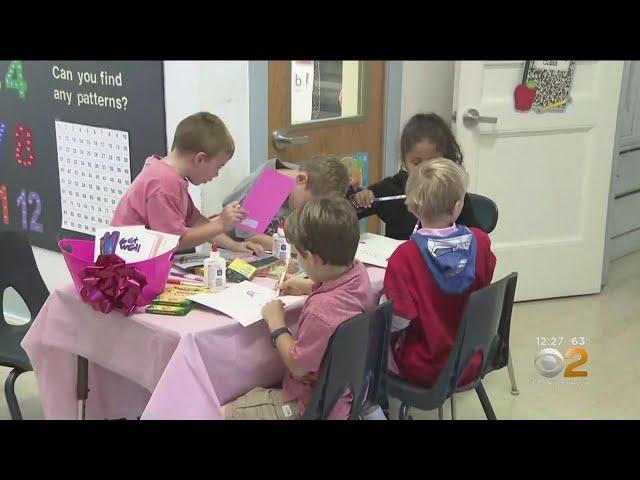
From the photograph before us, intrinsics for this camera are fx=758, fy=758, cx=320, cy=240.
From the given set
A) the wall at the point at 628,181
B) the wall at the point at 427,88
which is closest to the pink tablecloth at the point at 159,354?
the wall at the point at 427,88

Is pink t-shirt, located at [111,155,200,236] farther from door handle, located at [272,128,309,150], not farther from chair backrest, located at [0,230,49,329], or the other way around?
door handle, located at [272,128,309,150]

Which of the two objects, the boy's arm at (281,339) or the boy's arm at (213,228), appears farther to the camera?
the boy's arm at (213,228)

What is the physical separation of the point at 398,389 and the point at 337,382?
0.34 m

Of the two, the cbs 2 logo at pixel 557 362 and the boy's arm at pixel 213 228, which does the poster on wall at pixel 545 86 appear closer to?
the cbs 2 logo at pixel 557 362

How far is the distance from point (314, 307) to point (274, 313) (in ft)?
0.41

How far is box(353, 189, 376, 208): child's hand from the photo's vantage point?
257cm

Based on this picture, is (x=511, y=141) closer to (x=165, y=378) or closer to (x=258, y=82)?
(x=258, y=82)

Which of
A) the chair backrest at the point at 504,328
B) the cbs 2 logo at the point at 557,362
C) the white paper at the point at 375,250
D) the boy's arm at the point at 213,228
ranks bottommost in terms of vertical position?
the cbs 2 logo at the point at 557,362

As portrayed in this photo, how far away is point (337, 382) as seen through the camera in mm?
1734

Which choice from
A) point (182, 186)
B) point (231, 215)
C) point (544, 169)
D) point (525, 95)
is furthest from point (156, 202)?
point (544, 169)

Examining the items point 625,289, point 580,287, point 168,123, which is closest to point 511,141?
point 580,287

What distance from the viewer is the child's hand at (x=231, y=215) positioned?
2145 millimetres

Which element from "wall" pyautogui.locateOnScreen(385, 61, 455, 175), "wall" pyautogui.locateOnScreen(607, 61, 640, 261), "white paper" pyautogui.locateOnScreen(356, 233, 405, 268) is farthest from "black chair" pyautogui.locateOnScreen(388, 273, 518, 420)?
"wall" pyautogui.locateOnScreen(607, 61, 640, 261)

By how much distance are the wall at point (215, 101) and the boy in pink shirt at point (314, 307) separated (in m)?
1.02
